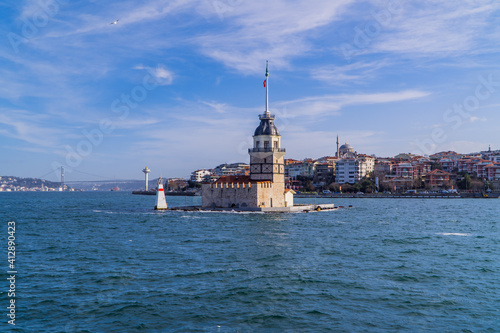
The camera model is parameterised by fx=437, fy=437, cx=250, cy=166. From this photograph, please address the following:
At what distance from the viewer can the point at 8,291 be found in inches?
603

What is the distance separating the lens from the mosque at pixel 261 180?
154 ft

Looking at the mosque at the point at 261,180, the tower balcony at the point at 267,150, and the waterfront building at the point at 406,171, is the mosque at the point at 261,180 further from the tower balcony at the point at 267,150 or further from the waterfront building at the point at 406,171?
the waterfront building at the point at 406,171

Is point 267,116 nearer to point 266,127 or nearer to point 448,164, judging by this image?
point 266,127

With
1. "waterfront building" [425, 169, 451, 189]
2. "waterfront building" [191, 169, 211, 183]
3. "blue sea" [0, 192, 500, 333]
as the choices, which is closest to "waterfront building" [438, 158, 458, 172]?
"waterfront building" [425, 169, 451, 189]

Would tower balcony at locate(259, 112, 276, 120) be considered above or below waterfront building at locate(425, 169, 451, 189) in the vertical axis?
above

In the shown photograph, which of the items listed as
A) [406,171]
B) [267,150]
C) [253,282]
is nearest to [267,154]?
[267,150]

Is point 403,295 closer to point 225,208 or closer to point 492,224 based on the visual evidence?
point 492,224

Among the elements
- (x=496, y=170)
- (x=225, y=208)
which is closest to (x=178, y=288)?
(x=225, y=208)

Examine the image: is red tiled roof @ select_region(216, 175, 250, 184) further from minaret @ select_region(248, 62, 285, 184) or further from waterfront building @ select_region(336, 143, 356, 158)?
waterfront building @ select_region(336, 143, 356, 158)

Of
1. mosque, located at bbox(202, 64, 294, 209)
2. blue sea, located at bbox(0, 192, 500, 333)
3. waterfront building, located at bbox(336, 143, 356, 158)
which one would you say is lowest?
blue sea, located at bbox(0, 192, 500, 333)

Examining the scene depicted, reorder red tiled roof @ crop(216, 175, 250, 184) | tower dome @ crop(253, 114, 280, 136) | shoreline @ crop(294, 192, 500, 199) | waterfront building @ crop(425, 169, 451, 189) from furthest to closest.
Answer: waterfront building @ crop(425, 169, 451, 189), shoreline @ crop(294, 192, 500, 199), tower dome @ crop(253, 114, 280, 136), red tiled roof @ crop(216, 175, 250, 184)

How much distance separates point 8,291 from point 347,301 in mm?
11654

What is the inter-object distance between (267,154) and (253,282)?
32.0 metres

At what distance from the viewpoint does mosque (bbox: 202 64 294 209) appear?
4684cm
